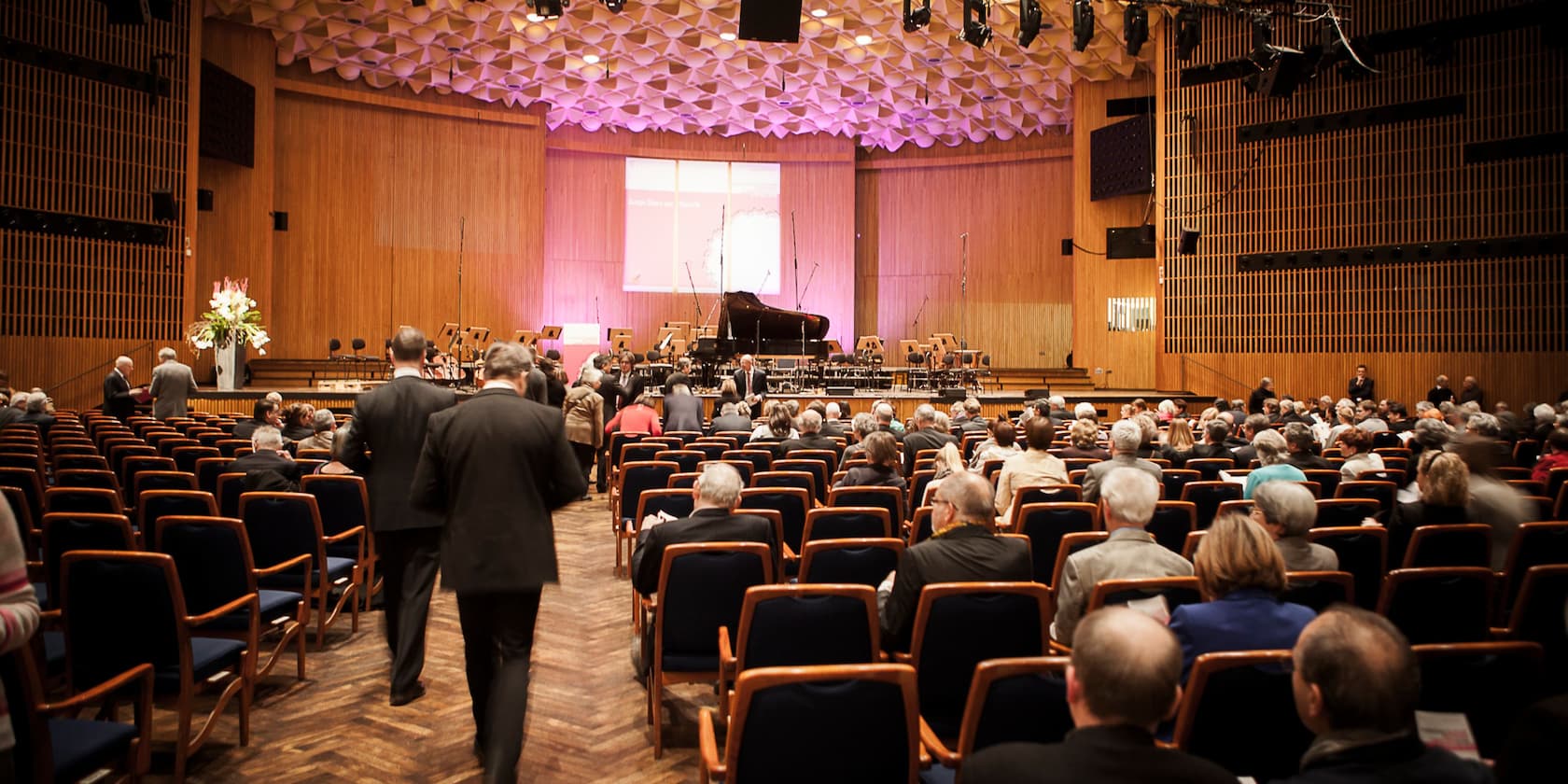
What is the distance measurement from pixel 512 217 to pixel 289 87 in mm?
4648

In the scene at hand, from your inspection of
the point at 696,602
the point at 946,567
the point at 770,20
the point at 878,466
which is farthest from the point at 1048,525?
the point at 770,20

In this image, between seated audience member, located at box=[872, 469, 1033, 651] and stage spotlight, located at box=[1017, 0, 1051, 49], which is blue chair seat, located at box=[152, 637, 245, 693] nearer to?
seated audience member, located at box=[872, 469, 1033, 651]

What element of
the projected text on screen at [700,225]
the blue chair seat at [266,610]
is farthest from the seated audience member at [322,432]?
the projected text on screen at [700,225]

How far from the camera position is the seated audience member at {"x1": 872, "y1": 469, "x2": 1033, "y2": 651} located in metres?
3.16

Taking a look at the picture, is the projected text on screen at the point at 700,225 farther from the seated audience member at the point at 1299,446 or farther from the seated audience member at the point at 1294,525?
the seated audience member at the point at 1294,525

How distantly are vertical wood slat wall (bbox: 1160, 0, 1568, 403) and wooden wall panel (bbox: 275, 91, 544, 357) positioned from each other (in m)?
13.0

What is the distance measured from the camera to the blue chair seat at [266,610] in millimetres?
3852

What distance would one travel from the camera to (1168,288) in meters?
17.5

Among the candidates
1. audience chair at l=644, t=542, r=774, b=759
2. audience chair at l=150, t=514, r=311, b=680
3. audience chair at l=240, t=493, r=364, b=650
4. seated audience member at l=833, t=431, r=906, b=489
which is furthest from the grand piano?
audience chair at l=644, t=542, r=774, b=759

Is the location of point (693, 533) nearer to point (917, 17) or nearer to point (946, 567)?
point (946, 567)

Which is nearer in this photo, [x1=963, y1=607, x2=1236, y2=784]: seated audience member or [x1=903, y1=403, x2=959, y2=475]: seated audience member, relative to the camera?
[x1=963, y1=607, x2=1236, y2=784]: seated audience member

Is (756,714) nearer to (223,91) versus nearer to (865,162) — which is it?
(223,91)

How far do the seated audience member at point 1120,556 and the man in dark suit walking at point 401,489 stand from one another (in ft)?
8.08

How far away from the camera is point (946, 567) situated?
322 centimetres
